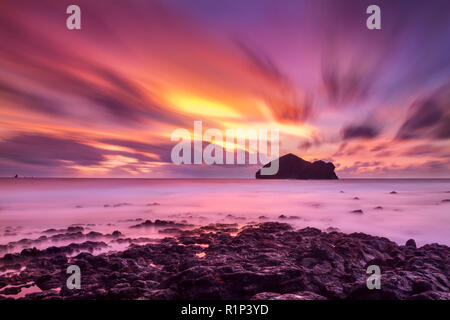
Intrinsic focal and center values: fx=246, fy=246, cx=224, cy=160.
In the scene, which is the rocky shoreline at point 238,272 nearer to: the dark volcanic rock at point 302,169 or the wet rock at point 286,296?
the wet rock at point 286,296

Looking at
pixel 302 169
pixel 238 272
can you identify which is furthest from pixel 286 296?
pixel 302 169

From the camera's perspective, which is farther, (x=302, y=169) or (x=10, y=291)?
(x=302, y=169)

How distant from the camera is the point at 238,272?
6.13 metres

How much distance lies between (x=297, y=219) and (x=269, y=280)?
14240mm

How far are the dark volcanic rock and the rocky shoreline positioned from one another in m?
133

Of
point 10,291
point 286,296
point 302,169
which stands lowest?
point 10,291

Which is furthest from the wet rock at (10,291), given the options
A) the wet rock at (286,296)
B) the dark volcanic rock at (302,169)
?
the dark volcanic rock at (302,169)

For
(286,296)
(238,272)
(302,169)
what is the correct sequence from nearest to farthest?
1. (286,296)
2. (238,272)
3. (302,169)

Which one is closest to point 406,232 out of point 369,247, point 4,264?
point 369,247

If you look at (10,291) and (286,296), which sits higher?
(286,296)

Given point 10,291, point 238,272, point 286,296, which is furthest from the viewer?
point 10,291

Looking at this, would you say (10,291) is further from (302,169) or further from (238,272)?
(302,169)

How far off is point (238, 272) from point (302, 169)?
153m
